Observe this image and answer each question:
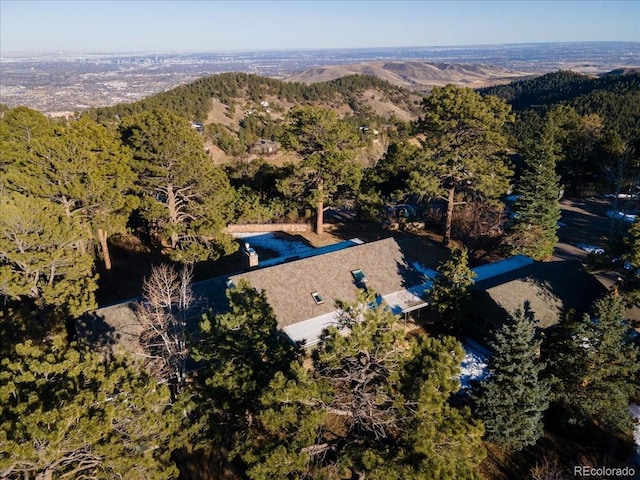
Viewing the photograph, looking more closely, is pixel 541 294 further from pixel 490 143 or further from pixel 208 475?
pixel 208 475

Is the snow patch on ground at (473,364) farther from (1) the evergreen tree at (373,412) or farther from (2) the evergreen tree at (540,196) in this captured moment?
(2) the evergreen tree at (540,196)

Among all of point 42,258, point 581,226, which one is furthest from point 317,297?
point 581,226

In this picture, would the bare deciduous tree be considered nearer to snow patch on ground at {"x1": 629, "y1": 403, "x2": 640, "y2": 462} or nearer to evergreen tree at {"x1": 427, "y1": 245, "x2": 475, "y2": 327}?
evergreen tree at {"x1": 427, "y1": 245, "x2": 475, "y2": 327}

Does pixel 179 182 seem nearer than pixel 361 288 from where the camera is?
No

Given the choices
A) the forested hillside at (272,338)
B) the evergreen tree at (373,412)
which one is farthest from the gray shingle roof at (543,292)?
the evergreen tree at (373,412)

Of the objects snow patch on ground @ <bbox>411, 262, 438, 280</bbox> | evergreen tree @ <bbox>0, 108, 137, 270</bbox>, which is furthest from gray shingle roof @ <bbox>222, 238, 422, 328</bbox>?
evergreen tree @ <bbox>0, 108, 137, 270</bbox>

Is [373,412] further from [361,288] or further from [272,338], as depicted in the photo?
[361,288]

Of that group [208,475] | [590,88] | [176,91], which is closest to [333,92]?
[176,91]
